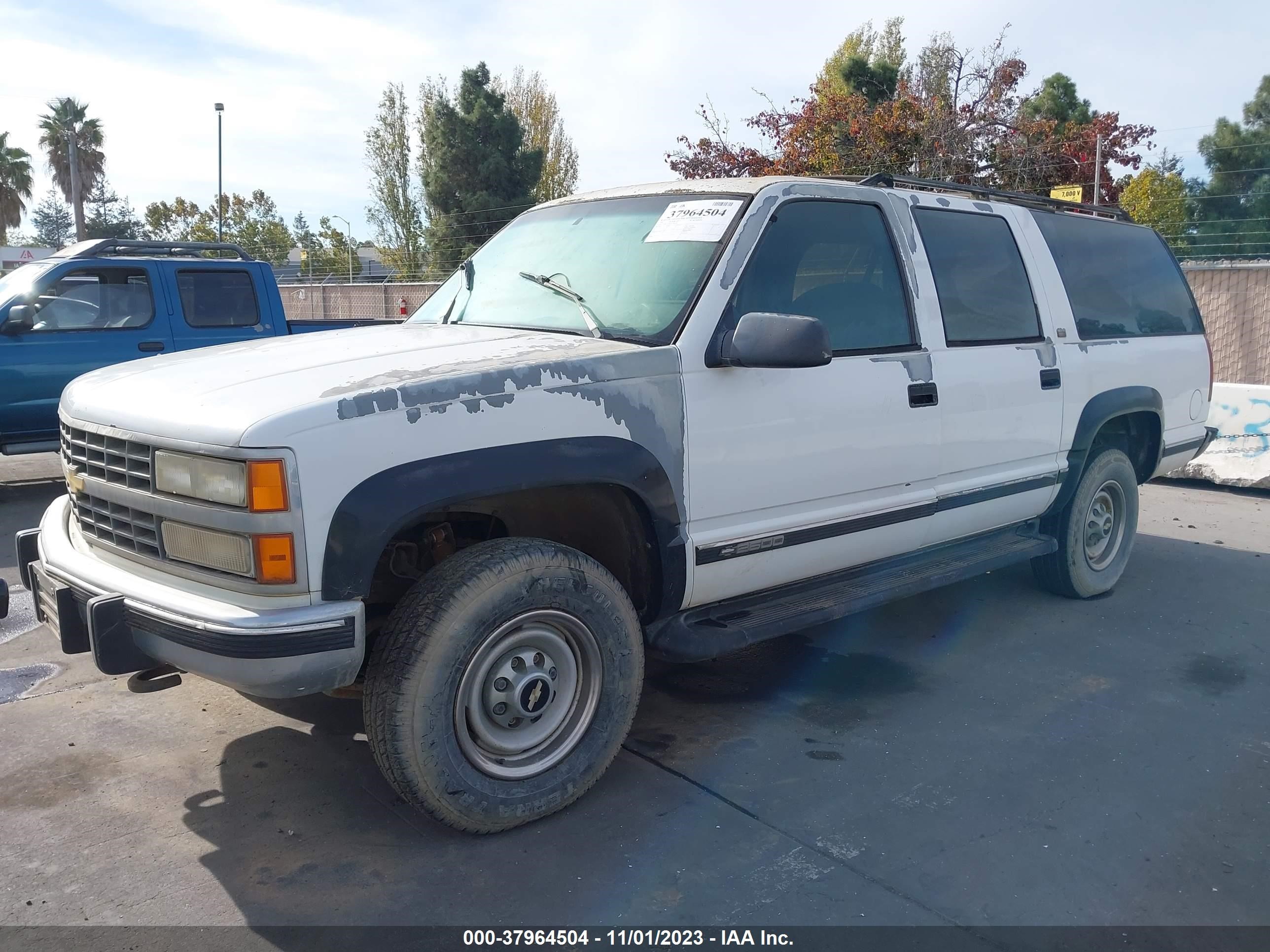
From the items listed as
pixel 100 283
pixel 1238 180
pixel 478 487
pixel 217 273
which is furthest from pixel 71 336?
pixel 1238 180

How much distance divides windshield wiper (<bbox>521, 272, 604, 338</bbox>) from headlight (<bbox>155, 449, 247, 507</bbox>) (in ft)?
4.47

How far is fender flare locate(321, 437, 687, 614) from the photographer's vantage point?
2.76 metres

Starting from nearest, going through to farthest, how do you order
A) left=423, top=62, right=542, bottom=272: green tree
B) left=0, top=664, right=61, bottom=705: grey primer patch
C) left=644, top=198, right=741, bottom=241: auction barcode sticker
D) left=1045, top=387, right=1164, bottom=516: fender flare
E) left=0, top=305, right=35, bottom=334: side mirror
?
left=644, top=198, right=741, bottom=241: auction barcode sticker → left=0, top=664, right=61, bottom=705: grey primer patch → left=1045, top=387, right=1164, bottom=516: fender flare → left=0, top=305, right=35, bottom=334: side mirror → left=423, top=62, right=542, bottom=272: green tree

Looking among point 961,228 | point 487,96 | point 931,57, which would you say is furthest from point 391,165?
point 961,228

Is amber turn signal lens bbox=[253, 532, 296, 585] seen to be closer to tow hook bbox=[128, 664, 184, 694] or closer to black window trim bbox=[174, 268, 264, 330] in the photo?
tow hook bbox=[128, 664, 184, 694]

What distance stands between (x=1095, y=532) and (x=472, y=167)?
27.8 m

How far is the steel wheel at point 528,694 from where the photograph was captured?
3092 mm

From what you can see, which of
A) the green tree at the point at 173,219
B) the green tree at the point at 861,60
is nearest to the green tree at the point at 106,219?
the green tree at the point at 173,219

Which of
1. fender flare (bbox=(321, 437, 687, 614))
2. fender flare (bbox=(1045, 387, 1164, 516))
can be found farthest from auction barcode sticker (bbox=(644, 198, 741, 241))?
fender flare (bbox=(1045, 387, 1164, 516))

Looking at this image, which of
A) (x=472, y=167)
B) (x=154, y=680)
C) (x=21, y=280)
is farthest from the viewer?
(x=472, y=167)

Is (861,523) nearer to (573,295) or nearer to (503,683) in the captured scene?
(573,295)

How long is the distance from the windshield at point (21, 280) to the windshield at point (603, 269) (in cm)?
550

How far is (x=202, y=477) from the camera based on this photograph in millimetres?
2787

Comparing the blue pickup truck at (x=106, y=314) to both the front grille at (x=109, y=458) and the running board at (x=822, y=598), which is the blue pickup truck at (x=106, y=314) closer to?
the front grille at (x=109, y=458)
